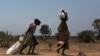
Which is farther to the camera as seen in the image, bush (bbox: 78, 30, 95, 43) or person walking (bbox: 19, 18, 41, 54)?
bush (bbox: 78, 30, 95, 43)

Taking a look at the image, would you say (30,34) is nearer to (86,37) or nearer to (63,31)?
(63,31)

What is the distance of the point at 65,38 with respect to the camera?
14133 mm

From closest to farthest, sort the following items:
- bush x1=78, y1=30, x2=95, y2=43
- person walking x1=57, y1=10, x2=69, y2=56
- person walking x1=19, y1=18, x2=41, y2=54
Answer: person walking x1=57, y1=10, x2=69, y2=56, person walking x1=19, y1=18, x2=41, y2=54, bush x1=78, y1=30, x2=95, y2=43

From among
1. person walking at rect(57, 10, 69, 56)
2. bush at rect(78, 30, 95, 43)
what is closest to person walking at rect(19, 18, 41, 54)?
person walking at rect(57, 10, 69, 56)

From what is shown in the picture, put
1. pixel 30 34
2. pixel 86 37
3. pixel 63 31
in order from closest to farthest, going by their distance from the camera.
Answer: pixel 63 31 < pixel 30 34 < pixel 86 37

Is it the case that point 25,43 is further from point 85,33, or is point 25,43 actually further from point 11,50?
point 85,33

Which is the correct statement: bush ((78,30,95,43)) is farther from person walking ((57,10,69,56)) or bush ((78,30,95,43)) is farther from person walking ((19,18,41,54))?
person walking ((57,10,69,56))

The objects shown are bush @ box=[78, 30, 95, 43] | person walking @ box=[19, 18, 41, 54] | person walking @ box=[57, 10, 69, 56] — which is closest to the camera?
person walking @ box=[57, 10, 69, 56]

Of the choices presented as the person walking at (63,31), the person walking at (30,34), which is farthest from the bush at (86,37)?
the person walking at (63,31)

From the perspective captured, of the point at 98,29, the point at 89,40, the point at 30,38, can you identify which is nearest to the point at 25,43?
the point at 30,38

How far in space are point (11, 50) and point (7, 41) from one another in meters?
16.6

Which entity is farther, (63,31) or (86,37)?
(86,37)

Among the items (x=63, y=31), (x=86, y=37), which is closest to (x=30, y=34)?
(x=63, y=31)

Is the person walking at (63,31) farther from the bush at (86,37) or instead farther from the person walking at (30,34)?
the bush at (86,37)
